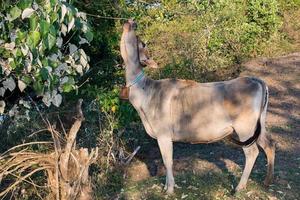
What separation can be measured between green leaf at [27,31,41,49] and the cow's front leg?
3.03 meters

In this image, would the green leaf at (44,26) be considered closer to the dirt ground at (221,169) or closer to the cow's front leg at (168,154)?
the cow's front leg at (168,154)

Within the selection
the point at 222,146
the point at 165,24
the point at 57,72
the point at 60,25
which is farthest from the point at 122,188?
the point at 165,24

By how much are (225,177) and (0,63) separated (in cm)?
369

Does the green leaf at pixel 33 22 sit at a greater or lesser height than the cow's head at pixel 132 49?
greater

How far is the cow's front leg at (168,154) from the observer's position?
254 inches

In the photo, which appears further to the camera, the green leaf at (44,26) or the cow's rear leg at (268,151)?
the cow's rear leg at (268,151)

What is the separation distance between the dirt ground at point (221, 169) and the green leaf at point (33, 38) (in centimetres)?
332

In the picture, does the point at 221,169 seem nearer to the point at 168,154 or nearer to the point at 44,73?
the point at 168,154

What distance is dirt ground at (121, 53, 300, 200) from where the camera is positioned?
6.54 metres

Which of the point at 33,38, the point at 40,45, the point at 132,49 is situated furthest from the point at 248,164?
the point at 33,38

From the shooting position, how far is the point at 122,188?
7113 millimetres

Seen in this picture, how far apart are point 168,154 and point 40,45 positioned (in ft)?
9.87

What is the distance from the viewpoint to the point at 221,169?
7422 millimetres

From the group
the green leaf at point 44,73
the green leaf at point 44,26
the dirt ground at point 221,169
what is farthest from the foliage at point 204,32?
the green leaf at point 44,26
